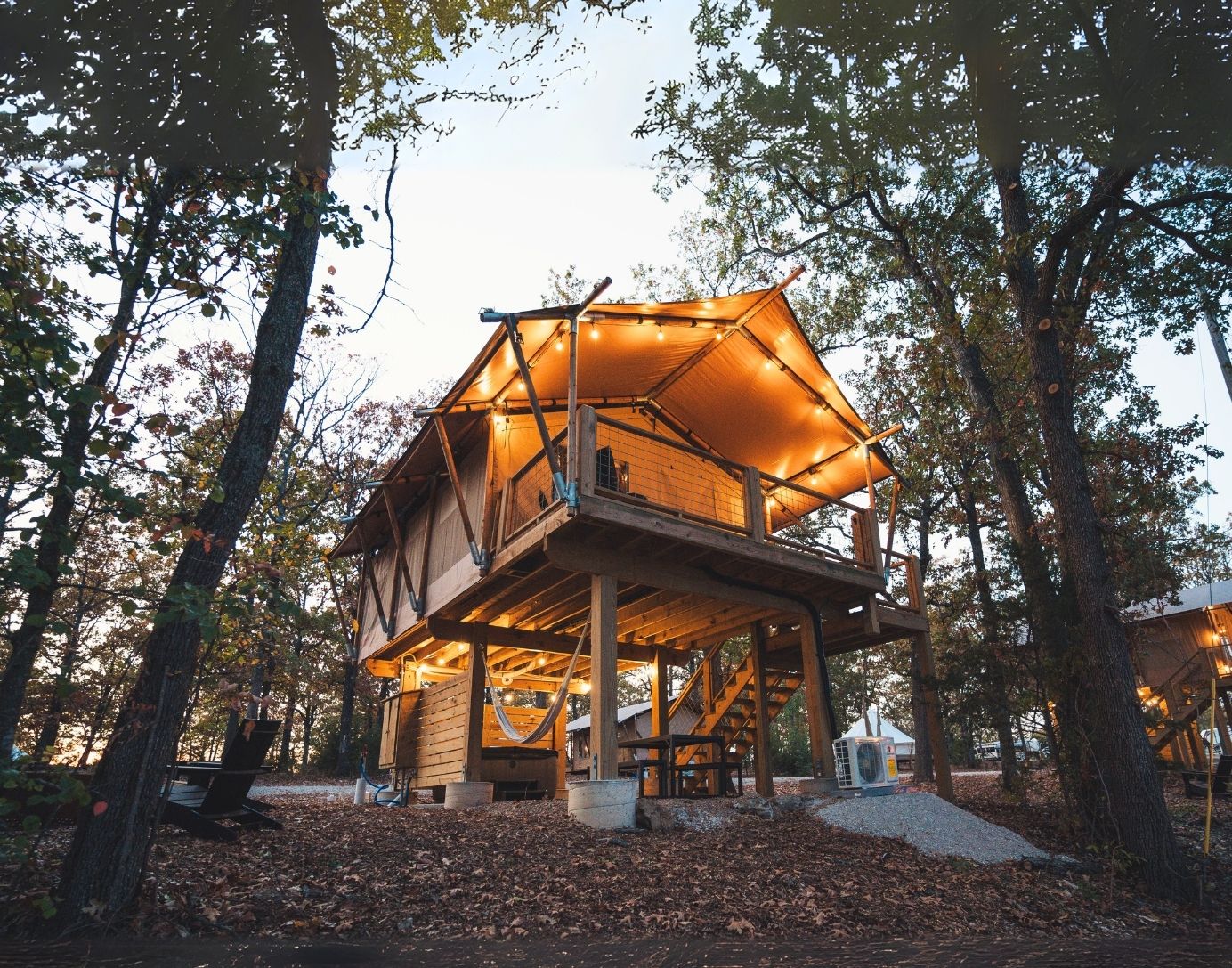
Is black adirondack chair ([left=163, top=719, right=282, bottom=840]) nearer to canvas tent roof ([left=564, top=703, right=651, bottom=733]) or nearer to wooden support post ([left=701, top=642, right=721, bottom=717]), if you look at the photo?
wooden support post ([left=701, top=642, right=721, bottom=717])

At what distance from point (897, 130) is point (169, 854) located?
1126cm

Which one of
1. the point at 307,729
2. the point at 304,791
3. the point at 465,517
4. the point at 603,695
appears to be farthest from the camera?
the point at 307,729

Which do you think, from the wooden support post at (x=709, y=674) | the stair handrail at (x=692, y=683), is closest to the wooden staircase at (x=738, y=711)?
the wooden support post at (x=709, y=674)

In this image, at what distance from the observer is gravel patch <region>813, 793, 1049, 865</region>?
24.0ft

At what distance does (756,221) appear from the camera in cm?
1348

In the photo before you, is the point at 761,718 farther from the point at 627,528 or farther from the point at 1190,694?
the point at 1190,694

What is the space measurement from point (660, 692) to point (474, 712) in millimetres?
3497

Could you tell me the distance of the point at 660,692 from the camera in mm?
12367

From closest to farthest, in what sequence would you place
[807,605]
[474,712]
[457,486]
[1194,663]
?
[457,486] < [474,712] < [807,605] < [1194,663]

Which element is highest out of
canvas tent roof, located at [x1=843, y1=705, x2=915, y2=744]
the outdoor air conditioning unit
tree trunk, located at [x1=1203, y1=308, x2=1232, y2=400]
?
tree trunk, located at [x1=1203, y1=308, x2=1232, y2=400]

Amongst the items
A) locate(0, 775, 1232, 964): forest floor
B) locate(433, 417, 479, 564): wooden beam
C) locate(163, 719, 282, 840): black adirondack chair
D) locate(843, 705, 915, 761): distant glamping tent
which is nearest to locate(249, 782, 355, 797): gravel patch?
locate(0, 775, 1232, 964): forest floor

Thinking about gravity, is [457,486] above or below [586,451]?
above

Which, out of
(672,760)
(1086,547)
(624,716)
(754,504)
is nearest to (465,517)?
(754,504)

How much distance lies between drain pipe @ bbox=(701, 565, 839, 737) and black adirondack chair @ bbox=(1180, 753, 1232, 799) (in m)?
8.23
